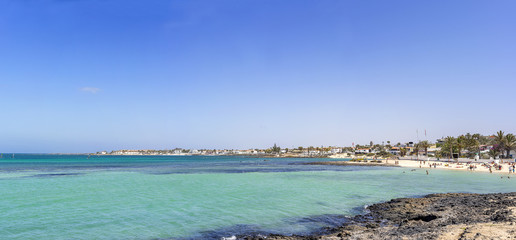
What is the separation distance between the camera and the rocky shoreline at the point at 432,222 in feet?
40.4

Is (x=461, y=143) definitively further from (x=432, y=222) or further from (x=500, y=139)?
(x=432, y=222)

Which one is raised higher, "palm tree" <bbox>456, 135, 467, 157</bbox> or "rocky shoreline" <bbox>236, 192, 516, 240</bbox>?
"palm tree" <bbox>456, 135, 467, 157</bbox>

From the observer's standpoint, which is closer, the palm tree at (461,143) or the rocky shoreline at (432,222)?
the rocky shoreline at (432,222)

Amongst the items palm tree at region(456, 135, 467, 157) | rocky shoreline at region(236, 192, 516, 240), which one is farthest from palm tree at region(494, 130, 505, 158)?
rocky shoreline at region(236, 192, 516, 240)

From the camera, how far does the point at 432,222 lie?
609 inches

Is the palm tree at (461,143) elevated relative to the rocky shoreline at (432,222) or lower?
elevated

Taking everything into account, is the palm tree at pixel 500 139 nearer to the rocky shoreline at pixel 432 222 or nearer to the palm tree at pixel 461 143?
the palm tree at pixel 461 143

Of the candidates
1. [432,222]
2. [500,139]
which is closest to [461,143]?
[500,139]

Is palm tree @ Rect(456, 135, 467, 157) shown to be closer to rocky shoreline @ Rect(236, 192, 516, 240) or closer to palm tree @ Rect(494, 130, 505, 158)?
palm tree @ Rect(494, 130, 505, 158)

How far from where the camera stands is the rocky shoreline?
12.3 m

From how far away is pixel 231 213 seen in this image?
66.1 ft

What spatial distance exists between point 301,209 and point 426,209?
26.3 feet

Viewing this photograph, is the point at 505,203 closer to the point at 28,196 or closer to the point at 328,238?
the point at 328,238

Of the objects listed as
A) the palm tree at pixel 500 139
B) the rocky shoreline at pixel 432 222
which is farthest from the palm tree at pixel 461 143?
the rocky shoreline at pixel 432 222
